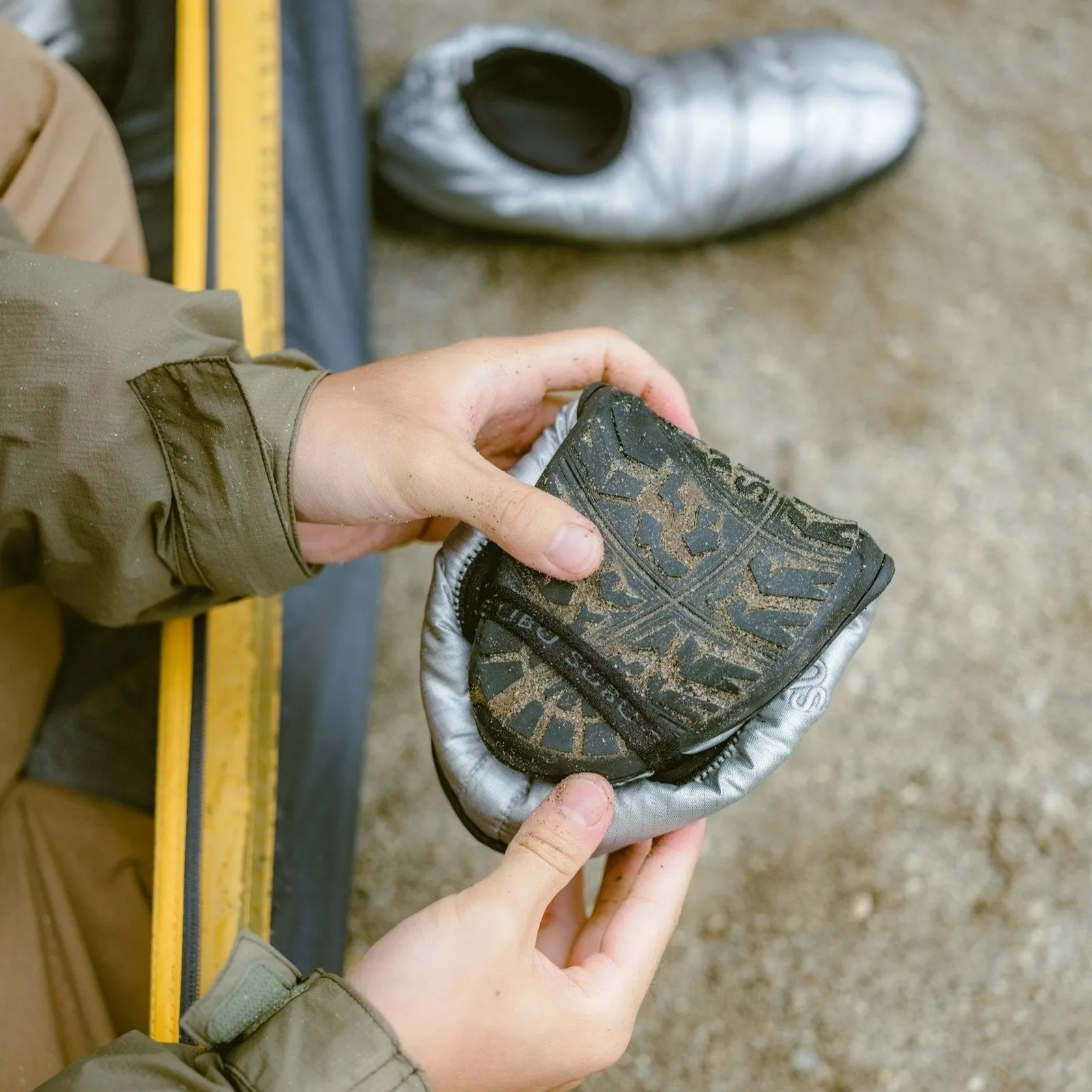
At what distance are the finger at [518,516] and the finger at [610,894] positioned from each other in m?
0.22

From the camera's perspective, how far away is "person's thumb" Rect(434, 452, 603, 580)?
519 millimetres

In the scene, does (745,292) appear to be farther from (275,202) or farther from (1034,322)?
(275,202)

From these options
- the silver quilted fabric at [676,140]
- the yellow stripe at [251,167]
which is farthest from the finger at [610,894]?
the silver quilted fabric at [676,140]

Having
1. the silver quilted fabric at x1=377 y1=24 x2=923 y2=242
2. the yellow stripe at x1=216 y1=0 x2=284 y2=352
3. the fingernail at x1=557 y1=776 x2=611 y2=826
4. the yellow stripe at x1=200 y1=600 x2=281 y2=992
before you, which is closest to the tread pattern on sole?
the fingernail at x1=557 y1=776 x2=611 y2=826

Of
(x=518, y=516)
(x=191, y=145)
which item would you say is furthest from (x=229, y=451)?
(x=191, y=145)

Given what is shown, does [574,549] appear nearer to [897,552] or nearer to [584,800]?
[584,800]

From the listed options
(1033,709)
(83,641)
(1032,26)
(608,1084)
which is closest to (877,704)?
(1033,709)

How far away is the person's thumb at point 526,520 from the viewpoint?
0.52 metres

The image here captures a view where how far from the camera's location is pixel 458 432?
1.93 feet

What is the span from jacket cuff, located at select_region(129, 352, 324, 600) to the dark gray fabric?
0.25 metres

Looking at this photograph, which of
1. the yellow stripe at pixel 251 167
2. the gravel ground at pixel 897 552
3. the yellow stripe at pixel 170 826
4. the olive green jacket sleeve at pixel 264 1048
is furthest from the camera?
the gravel ground at pixel 897 552

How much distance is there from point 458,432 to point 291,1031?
334 mm

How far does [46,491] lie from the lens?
555 mm

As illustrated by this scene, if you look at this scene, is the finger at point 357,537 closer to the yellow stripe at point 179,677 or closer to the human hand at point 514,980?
the yellow stripe at point 179,677
